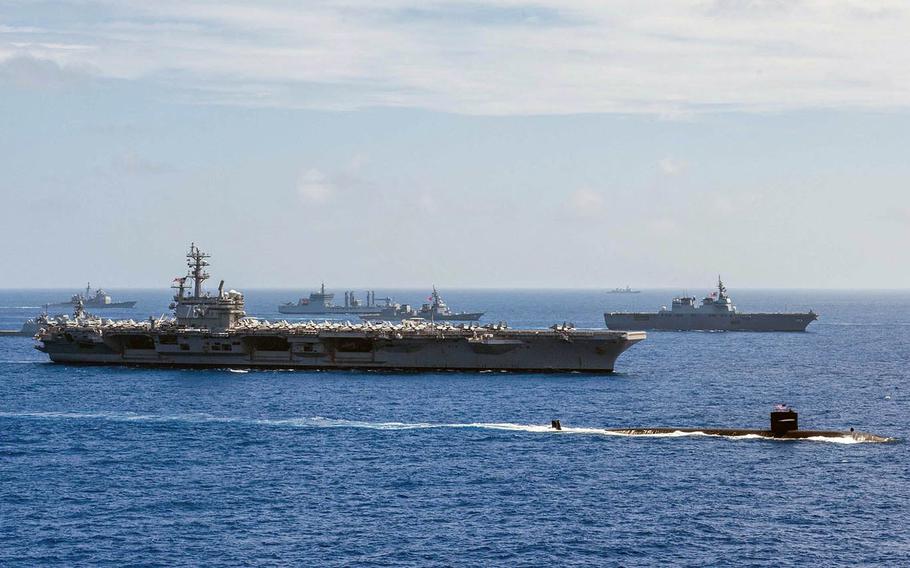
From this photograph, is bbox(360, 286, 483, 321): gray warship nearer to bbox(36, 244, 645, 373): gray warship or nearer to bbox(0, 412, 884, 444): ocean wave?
bbox(36, 244, 645, 373): gray warship

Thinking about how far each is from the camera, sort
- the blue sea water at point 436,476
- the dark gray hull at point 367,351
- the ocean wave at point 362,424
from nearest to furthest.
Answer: the blue sea water at point 436,476 → the ocean wave at point 362,424 → the dark gray hull at point 367,351

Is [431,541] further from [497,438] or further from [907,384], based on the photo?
[907,384]

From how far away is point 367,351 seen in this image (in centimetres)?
8125

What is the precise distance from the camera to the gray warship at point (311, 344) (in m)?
79.0

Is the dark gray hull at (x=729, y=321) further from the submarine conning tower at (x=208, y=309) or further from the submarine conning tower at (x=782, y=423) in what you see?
the submarine conning tower at (x=782, y=423)

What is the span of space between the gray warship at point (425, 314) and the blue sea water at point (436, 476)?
299 ft

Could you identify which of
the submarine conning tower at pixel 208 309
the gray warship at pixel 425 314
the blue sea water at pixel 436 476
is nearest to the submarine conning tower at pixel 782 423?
the blue sea water at pixel 436 476

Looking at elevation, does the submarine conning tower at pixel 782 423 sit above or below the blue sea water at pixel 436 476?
above

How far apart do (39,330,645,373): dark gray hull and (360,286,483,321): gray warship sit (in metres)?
76.0

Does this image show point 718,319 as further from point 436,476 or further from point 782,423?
point 436,476

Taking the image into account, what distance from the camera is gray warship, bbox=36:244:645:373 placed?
259ft

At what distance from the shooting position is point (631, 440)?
50.7m

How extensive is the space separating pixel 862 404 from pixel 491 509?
35613mm

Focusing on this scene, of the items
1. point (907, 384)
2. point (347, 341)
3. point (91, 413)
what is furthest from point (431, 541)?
point (907, 384)
